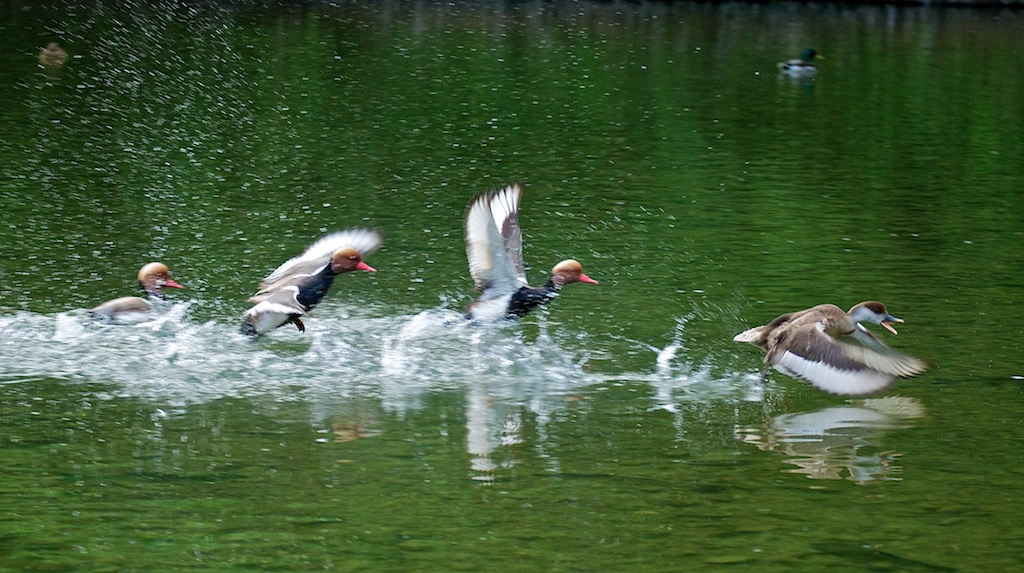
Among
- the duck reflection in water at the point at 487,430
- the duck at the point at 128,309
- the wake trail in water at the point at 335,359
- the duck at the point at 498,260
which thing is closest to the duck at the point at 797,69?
the wake trail in water at the point at 335,359

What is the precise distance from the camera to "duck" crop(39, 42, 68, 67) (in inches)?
1154

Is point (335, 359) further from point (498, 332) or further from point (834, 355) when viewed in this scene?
point (834, 355)

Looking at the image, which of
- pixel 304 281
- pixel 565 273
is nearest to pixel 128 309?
pixel 304 281

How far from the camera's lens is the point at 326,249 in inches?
484

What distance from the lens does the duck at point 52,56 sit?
96.2ft

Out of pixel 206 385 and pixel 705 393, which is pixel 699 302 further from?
pixel 206 385

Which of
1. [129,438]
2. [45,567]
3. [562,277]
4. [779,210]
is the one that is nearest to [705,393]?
[562,277]

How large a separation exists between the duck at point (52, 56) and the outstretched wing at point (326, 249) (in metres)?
18.6

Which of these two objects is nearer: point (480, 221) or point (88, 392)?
point (88, 392)

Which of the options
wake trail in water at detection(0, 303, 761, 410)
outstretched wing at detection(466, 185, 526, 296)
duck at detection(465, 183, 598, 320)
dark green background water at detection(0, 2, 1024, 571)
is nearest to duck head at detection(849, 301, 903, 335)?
dark green background water at detection(0, 2, 1024, 571)

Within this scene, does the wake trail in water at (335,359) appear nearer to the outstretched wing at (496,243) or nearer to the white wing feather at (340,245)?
the outstretched wing at (496,243)

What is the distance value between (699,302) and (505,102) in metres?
14.0

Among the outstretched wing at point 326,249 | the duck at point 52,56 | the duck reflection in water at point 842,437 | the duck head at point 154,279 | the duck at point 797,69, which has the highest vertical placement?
the duck at point 52,56

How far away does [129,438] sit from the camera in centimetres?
927
